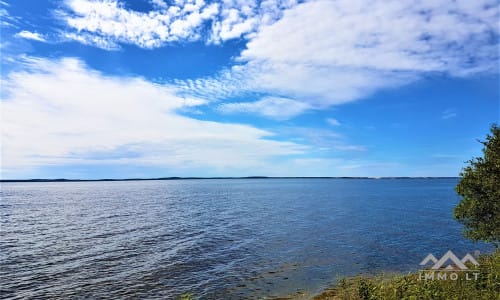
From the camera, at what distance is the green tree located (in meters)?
25.3

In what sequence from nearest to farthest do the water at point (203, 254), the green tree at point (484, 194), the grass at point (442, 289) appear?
the grass at point (442, 289)
the green tree at point (484, 194)
the water at point (203, 254)

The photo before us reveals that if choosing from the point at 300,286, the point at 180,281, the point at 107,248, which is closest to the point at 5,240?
the point at 107,248

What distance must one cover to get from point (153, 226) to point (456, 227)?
53.9 m

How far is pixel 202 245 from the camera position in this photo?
147 ft

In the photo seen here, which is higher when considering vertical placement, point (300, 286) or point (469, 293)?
point (469, 293)

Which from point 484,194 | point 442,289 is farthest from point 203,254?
point 484,194

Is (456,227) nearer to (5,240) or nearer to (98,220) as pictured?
(98,220)

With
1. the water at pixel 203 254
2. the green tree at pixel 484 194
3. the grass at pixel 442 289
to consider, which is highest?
the green tree at pixel 484 194

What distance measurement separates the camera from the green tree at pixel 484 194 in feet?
83.1

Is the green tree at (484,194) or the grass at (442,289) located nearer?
the grass at (442,289)

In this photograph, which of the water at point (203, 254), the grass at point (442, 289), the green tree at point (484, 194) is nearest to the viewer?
the grass at point (442, 289)

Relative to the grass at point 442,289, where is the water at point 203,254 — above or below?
below

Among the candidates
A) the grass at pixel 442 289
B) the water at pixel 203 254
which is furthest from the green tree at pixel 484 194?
the water at pixel 203 254

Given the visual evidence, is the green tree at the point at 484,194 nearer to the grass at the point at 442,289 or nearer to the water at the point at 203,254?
the grass at the point at 442,289
